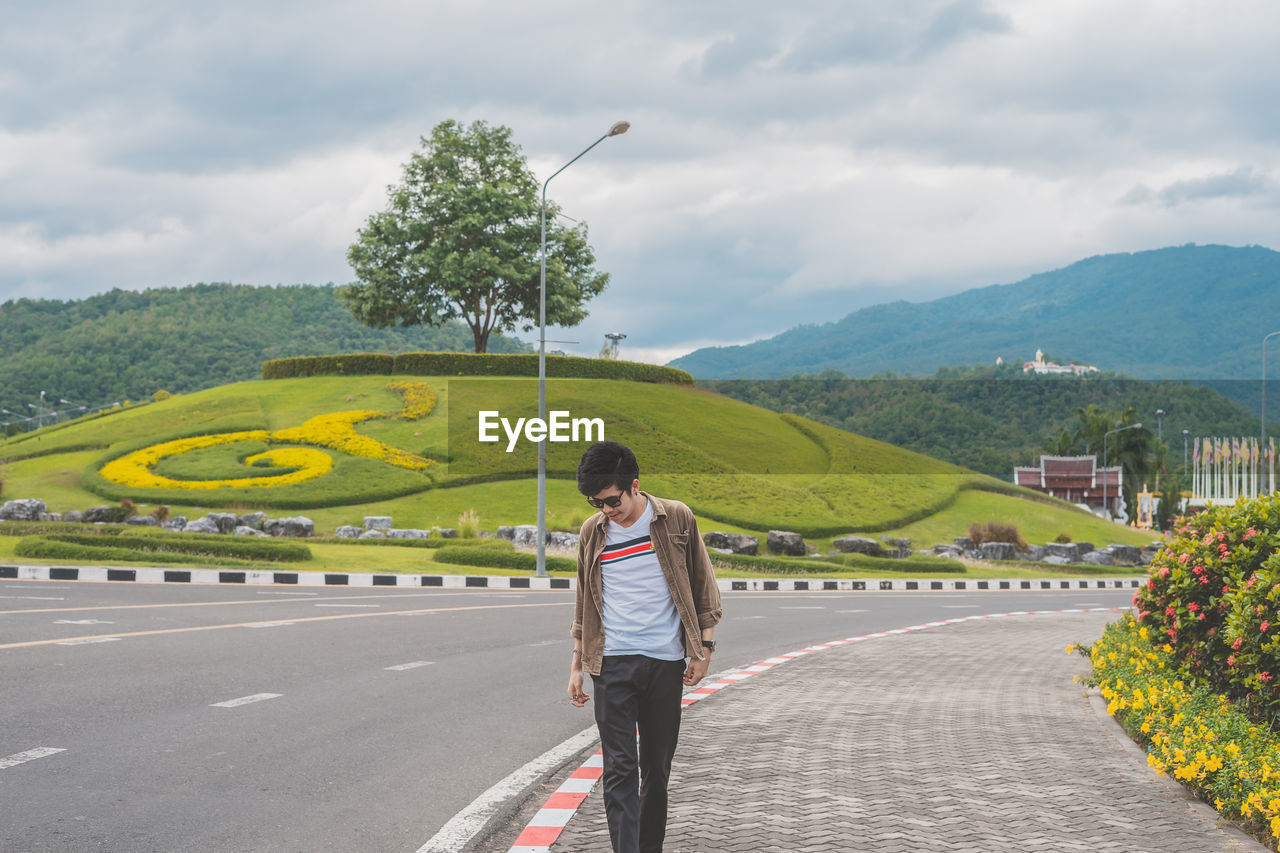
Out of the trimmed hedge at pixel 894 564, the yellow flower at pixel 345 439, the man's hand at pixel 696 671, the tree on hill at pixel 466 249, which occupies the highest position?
the tree on hill at pixel 466 249

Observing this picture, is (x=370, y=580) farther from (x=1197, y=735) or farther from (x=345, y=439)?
(x=345, y=439)

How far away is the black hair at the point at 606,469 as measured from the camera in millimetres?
4680

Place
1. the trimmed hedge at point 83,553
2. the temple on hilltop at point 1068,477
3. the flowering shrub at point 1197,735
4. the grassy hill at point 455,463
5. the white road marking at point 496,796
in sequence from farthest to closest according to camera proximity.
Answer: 1. the temple on hilltop at point 1068,477
2. the grassy hill at point 455,463
3. the trimmed hedge at point 83,553
4. the flowering shrub at point 1197,735
5. the white road marking at point 496,796

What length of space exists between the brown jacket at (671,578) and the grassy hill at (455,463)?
2950 cm

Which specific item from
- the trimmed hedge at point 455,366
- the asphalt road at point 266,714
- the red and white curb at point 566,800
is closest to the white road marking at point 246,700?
the asphalt road at point 266,714

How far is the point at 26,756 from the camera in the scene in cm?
679

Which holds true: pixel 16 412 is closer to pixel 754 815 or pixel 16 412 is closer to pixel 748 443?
pixel 748 443

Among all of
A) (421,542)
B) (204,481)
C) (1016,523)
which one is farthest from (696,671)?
(1016,523)

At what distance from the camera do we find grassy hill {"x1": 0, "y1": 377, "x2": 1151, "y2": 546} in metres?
39.4

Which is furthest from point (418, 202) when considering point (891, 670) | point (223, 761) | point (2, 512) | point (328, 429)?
point (223, 761)

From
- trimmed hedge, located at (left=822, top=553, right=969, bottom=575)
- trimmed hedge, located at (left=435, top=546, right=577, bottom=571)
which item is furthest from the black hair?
trimmed hedge, located at (left=822, top=553, right=969, bottom=575)

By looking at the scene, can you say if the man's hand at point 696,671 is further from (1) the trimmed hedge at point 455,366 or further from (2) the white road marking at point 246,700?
(1) the trimmed hedge at point 455,366

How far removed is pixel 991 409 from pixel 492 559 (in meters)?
80.3

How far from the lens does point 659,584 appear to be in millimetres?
4902
